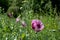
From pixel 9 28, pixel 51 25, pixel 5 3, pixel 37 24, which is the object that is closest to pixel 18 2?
pixel 5 3

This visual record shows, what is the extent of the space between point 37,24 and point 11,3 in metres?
10.3

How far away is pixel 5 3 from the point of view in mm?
13242

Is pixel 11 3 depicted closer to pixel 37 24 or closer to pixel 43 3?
pixel 43 3


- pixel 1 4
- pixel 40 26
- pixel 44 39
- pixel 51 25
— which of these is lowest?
pixel 1 4

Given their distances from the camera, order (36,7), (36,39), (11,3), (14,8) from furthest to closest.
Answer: (11,3), (14,8), (36,7), (36,39)

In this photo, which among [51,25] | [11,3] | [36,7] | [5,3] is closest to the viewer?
[51,25]

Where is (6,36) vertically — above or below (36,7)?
above

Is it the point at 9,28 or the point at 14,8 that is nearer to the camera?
the point at 9,28

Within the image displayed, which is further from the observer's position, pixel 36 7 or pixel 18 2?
pixel 18 2

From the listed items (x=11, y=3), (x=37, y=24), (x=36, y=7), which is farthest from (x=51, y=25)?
(x=11, y=3)

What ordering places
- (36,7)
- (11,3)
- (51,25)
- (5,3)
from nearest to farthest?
(51,25) < (36,7) < (11,3) < (5,3)

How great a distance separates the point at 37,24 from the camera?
212cm

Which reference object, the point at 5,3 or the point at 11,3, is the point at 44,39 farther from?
the point at 5,3

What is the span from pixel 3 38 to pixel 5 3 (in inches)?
425
